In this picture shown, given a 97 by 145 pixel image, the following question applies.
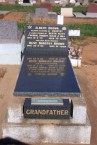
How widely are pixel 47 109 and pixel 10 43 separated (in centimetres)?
495

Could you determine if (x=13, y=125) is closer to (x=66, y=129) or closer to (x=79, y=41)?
(x=66, y=129)

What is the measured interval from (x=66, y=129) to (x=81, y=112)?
0.41 meters

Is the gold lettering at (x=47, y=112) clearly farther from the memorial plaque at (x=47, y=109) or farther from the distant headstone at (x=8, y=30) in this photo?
the distant headstone at (x=8, y=30)

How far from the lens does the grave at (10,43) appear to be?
34.3 feet

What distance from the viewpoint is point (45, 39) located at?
388 inches

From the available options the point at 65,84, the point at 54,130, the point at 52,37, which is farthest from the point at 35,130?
the point at 52,37

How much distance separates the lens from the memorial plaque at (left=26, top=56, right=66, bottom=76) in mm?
7793

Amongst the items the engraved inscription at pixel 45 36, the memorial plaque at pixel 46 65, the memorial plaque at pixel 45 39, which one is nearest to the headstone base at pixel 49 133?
the memorial plaque at pixel 46 65

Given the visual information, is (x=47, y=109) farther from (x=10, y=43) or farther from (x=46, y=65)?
(x=10, y=43)

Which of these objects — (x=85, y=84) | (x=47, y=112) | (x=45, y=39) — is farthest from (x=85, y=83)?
(x=47, y=112)

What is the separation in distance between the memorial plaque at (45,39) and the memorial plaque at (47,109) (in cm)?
394

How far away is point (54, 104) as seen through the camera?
592 cm

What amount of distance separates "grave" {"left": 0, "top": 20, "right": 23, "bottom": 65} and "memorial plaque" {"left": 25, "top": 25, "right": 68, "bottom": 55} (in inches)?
25.6

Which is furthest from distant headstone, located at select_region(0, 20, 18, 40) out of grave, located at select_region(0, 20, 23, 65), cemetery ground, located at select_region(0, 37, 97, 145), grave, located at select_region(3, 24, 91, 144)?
grave, located at select_region(3, 24, 91, 144)
